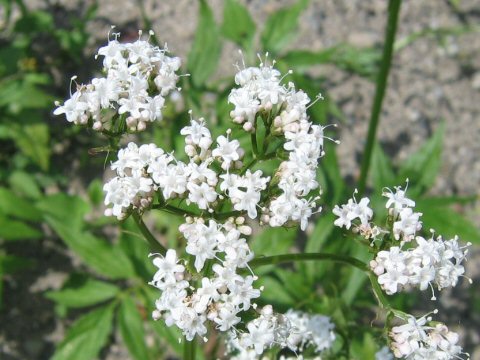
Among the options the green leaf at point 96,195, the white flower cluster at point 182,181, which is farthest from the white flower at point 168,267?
the green leaf at point 96,195

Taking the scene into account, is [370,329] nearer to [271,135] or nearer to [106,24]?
[271,135]

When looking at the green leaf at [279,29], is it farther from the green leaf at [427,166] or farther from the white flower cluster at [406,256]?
the white flower cluster at [406,256]

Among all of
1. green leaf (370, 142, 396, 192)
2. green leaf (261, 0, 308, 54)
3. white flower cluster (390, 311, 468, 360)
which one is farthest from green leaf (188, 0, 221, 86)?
white flower cluster (390, 311, 468, 360)

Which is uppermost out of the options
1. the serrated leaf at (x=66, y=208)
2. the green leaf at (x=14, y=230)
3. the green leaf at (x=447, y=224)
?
the green leaf at (x=447, y=224)

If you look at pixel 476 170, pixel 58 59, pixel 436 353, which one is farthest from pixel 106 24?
pixel 436 353

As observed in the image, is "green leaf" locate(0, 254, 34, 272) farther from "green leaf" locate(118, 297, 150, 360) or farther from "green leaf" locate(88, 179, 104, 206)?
"green leaf" locate(118, 297, 150, 360)

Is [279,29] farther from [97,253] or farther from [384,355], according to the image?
[384,355]
